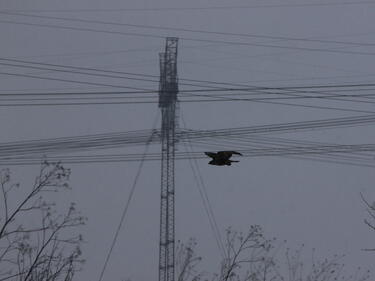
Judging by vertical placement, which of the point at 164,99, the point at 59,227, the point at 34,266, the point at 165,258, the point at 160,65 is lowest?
the point at 34,266

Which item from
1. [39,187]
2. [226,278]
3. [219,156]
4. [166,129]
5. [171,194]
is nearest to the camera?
[219,156]

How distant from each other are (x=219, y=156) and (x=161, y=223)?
13.0 metres

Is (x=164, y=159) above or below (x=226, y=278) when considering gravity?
above

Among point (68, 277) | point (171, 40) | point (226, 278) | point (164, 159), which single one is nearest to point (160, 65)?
point (171, 40)

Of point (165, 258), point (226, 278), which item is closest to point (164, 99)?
point (165, 258)

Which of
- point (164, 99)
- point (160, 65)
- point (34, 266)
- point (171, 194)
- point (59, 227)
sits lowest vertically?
point (34, 266)

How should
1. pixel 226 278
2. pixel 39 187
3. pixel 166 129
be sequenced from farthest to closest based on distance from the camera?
1. pixel 166 129
2. pixel 226 278
3. pixel 39 187

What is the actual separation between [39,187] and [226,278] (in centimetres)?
557

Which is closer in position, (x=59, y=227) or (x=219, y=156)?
(x=219, y=156)

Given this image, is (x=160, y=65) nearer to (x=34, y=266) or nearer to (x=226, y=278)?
(x=226, y=278)

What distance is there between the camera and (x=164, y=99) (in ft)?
86.4

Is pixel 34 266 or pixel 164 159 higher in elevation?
pixel 164 159

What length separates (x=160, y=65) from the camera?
27516 millimetres

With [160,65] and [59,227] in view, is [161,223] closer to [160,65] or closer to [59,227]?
[160,65]
